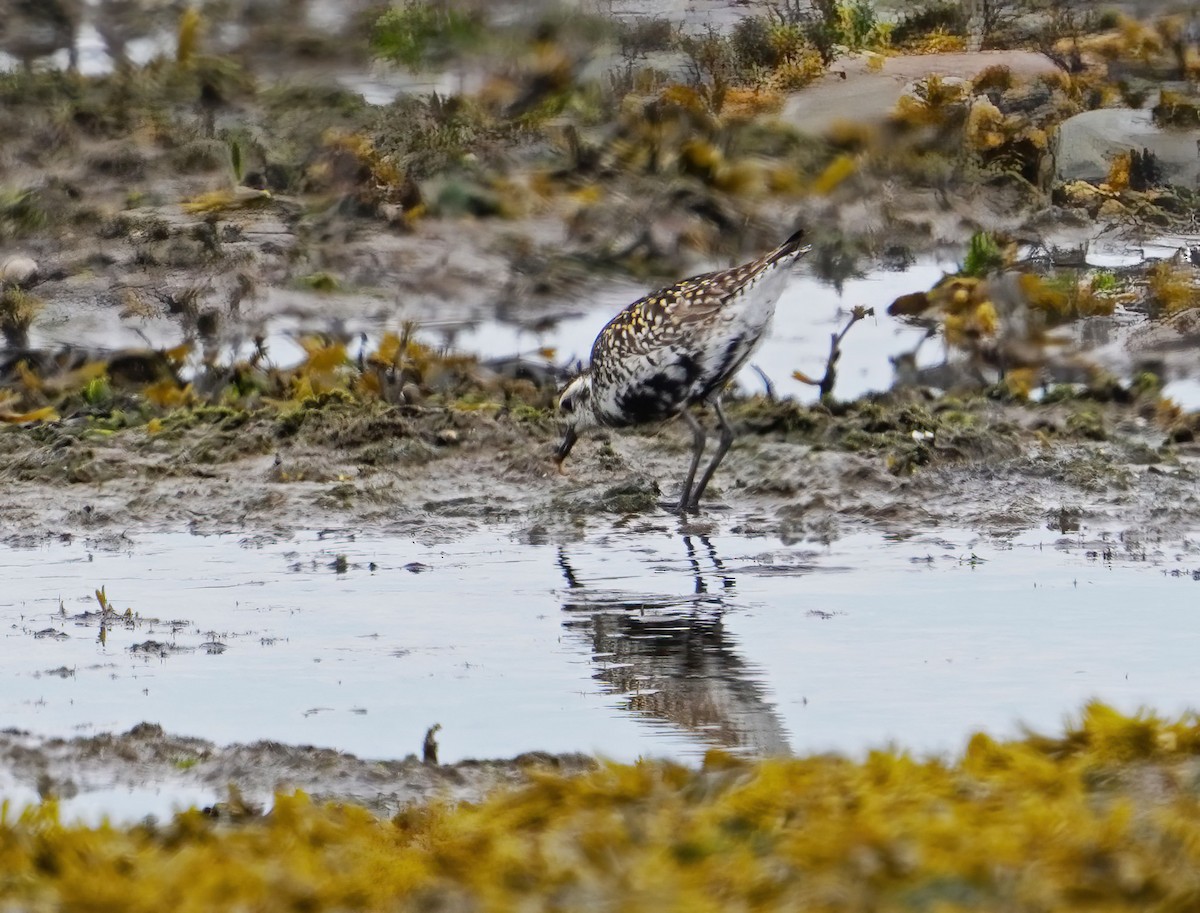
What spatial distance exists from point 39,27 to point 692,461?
1023 centimetres

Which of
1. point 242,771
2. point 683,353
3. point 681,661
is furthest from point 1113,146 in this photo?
point 242,771

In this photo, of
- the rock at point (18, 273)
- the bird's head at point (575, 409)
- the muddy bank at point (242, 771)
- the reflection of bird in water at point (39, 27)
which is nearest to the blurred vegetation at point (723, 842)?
the muddy bank at point (242, 771)

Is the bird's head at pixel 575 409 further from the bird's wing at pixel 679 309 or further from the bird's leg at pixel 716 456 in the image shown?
the bird's leg at pixel 716 456

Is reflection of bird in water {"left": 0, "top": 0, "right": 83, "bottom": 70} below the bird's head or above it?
above

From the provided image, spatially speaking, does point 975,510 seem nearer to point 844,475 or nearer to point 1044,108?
point 844,475

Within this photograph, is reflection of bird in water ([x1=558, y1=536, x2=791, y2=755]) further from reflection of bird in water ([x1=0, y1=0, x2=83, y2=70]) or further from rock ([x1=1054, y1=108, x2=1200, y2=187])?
reflection of bird in water ([x1=0, y1=0, x2=83, y2=70])

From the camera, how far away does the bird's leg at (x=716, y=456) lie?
33.1 ft

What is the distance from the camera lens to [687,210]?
15.0 metres

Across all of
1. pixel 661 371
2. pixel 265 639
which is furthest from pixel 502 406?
pixel 265 639

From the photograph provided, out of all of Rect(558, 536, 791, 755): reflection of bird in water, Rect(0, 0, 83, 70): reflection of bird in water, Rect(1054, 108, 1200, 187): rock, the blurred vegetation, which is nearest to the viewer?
the blurred vegetation

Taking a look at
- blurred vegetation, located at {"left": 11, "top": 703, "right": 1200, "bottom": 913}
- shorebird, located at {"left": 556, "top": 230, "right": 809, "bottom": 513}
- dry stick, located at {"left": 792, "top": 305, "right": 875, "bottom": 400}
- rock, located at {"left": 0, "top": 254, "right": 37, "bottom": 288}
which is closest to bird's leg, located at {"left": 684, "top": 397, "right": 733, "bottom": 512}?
shorebird, located at {"left": 556, "top": 230, "right": 809, "bottom": 513}

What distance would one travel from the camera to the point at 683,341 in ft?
33.6

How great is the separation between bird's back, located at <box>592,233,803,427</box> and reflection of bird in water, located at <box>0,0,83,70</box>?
9.10 m

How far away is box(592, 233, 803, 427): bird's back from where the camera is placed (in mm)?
10078
